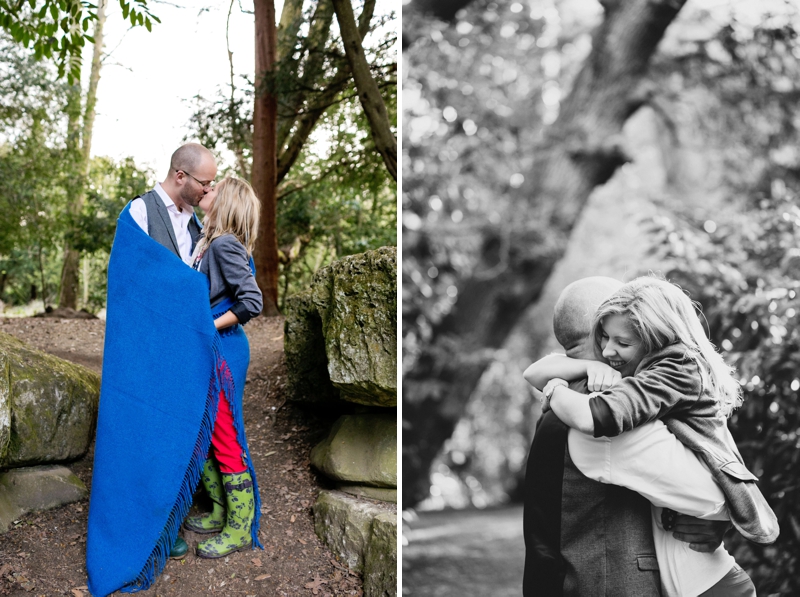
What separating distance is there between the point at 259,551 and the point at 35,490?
117 centimetres

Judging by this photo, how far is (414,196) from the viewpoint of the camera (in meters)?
2.97

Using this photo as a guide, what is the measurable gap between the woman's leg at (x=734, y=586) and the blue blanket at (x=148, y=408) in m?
2.25

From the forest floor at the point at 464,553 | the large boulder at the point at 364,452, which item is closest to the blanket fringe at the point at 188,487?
the large boulder at the point at 364,452

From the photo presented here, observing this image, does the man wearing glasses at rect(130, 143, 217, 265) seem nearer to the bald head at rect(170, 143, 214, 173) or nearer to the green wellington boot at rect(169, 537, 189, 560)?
the bald head at rect(170, 143, 214, 173)

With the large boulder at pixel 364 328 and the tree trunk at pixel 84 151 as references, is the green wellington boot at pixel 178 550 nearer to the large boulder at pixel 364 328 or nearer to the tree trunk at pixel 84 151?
the large boulder at pixel 364 328

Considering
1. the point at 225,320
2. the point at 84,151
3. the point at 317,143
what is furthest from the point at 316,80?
the point at 84,151

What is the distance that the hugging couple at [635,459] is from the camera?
108 inches

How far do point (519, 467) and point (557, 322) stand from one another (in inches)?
25.6

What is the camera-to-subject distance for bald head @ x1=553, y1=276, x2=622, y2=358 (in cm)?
284

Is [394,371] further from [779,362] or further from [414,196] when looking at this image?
[779,362]

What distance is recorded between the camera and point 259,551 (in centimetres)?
315

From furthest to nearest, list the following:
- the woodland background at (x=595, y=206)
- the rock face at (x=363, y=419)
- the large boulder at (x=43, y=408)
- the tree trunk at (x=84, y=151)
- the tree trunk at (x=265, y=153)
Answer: the tree trunk at (x=84, y=151) < the tree trunk at (x=265, y=153) < the large boulder at (x=43, y=408) < the rock face at (x=363, y=419) < the woodland background at (x=595, y=206)

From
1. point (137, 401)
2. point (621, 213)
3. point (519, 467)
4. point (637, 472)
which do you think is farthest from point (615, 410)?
point (137, 401)

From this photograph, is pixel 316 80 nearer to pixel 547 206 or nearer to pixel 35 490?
pixel 547 206
